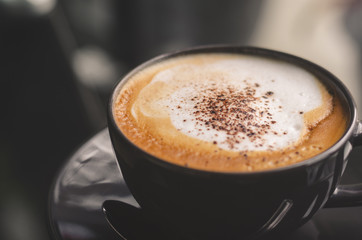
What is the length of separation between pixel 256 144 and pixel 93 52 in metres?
2.13

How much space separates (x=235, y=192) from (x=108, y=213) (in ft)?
0.85

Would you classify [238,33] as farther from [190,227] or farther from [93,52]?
[190,227]

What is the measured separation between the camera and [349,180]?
0.78 metres

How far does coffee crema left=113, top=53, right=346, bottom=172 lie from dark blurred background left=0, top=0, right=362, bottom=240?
24cm

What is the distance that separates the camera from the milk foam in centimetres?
66

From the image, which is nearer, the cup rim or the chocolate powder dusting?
the cup rim

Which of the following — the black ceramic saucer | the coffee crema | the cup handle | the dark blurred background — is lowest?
the dark blurred background

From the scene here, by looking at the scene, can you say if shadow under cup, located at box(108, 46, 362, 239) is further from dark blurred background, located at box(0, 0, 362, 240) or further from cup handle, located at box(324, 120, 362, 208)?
dark blurred background, located at box(0, 0, 362, 240)

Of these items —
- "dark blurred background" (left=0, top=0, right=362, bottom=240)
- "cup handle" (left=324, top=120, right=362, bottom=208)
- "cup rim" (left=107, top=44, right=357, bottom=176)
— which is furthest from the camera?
"dark blurred background" (left=0, top=0, right=362, bottom=240)

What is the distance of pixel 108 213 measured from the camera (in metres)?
0.70

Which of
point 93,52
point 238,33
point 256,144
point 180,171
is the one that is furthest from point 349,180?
point 93,52

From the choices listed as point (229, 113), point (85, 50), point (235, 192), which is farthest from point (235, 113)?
point (85, 50)

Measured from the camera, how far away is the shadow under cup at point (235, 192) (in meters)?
0.54

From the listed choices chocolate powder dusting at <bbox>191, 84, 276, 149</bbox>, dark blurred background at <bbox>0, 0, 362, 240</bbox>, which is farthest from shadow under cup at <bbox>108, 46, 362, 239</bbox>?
dark blurred background at <bbox>0, 0, 362, 240</bbox>
